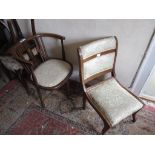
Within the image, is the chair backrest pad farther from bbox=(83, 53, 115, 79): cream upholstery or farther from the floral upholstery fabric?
the floral upholstery fabric

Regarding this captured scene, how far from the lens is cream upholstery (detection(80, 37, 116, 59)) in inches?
48.7

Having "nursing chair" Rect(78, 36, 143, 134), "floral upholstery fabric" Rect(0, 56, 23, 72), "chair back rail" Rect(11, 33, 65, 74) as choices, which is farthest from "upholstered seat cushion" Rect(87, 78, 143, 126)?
"floral upholstery fabric" Rect(0, 56, 23, 72)

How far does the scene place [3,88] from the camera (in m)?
1.97

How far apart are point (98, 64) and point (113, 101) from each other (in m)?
0.35

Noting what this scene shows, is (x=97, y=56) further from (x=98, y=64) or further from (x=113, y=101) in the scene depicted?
(x=113, y=101)

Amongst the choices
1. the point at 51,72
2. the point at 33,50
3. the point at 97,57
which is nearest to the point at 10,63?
the point at 33,50

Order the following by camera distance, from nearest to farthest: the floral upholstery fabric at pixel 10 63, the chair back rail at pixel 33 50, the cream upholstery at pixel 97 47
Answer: the cream upholstery at pixel 97 47
the chair back rail at pixel 33 50
the floral upholstery fabric at pixel 10 63

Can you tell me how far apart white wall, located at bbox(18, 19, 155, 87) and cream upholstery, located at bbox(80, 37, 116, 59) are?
0.11 m

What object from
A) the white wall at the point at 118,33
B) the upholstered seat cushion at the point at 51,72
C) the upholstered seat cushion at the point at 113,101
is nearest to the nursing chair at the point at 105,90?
the upholstered seat cushion at the point at 113,101

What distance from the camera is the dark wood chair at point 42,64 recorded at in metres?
1.48

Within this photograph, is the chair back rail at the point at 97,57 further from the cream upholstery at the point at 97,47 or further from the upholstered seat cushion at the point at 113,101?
the upholstered seat cushion at the point at 113,101

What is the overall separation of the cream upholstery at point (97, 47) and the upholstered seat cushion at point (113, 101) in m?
0.35
